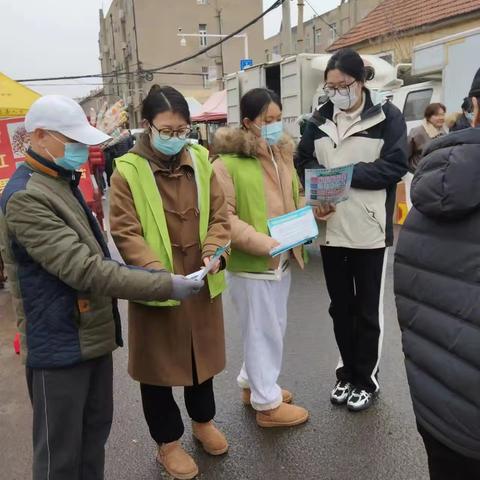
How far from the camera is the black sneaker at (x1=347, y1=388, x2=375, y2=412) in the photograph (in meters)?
3.07

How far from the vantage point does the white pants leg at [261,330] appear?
286cm

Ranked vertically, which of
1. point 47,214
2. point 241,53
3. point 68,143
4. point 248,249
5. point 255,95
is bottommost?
point 248,249

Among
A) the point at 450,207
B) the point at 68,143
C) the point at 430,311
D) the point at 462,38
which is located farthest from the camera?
the point at 462,38

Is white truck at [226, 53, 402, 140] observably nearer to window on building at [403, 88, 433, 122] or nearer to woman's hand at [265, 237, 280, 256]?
window on building at [403, 88, 433, 122]

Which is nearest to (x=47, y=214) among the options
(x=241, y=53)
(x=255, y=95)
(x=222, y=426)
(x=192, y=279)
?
(x=192, y=279)

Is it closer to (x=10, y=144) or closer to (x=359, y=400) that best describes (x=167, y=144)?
(x=359, y=400)

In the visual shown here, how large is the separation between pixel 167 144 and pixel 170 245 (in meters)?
0.48

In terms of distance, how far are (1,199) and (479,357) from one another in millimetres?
1679

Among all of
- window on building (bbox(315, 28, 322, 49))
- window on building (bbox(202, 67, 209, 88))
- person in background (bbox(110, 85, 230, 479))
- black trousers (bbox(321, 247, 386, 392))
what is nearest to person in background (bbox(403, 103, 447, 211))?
black trousers (bbox(321, 247, 386, 392))

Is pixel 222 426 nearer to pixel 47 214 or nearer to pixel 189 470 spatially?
pixel 189 470

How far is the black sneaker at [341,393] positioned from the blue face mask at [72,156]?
7.03 ft

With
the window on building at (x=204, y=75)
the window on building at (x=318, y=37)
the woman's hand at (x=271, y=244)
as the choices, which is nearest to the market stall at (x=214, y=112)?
the woman's hand at (x=271, y=244)

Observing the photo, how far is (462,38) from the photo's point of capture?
6762mm

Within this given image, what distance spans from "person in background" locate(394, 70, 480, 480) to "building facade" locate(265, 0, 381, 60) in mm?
28654
